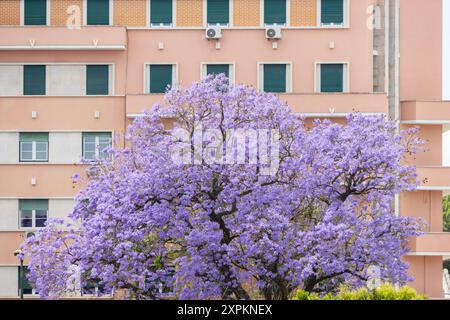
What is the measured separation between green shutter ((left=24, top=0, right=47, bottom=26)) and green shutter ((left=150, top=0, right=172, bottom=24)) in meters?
4.30

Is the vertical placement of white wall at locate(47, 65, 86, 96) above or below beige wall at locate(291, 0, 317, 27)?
below

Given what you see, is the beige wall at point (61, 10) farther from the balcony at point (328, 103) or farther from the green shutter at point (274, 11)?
the green shutter at point (274, 11)

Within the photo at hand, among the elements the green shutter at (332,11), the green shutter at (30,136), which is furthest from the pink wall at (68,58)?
the green shutter at (332,11)

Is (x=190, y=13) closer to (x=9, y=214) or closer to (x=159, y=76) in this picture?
(x=159, y=76)

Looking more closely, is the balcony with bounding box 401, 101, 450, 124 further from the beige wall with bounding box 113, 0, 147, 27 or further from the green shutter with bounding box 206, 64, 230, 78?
the beige wall with bounding box 113, 0, 147, 27

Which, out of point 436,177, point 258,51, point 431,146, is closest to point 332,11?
point 258,51

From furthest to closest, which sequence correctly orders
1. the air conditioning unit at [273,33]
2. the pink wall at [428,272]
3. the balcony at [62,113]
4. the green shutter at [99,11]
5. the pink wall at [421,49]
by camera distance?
the pink wall at [421,49]
the green shutter at [99,11]
the pink wall at [428,272]
the air conditioning unit at [273,33]
the balcony at [62,113]

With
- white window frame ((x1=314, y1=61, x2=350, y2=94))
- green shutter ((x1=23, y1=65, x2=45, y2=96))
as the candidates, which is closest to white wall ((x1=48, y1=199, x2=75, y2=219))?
green shutter ((x1=23, y1=65, x2=45, y2=96))

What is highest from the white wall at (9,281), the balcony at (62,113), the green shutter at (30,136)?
the balcony at (62,113)

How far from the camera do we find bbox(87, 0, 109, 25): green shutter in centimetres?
5084

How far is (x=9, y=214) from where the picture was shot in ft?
160

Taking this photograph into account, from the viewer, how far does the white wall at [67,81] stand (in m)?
50.0

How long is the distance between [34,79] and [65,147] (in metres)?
3.10

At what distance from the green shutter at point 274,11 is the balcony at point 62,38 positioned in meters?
5.77
